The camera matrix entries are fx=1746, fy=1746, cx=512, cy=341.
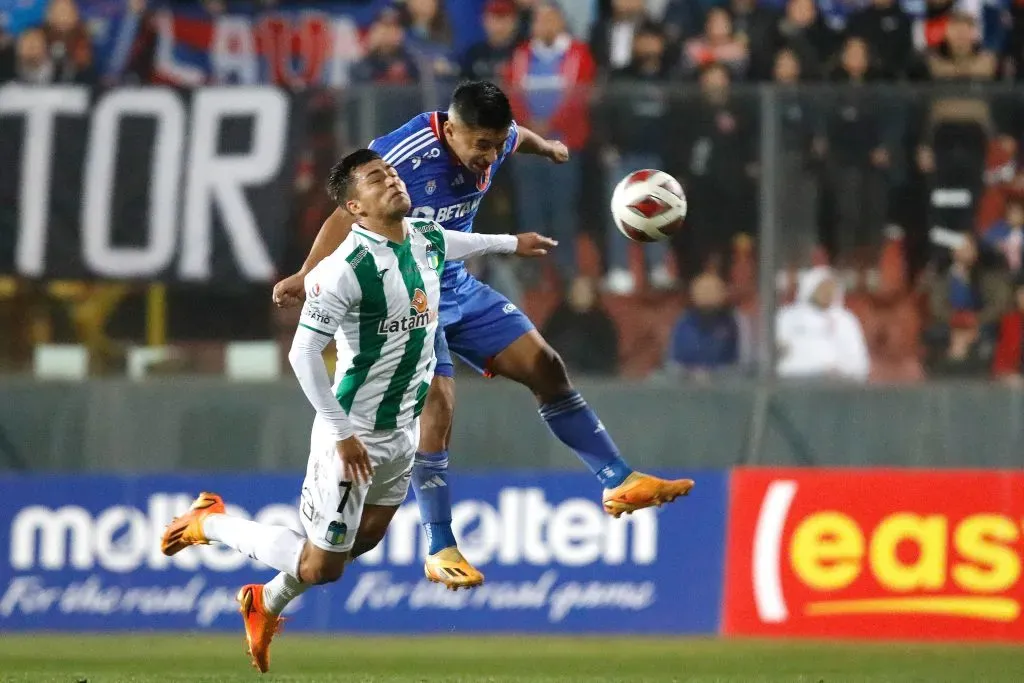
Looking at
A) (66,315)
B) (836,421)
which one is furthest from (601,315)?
(66,315)

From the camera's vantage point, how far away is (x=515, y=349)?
766cm

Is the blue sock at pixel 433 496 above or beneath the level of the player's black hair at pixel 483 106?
beneath

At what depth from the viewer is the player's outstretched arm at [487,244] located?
7188 millimetres

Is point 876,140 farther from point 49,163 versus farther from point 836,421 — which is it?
point 49,163

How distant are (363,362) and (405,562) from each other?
14.9 ft

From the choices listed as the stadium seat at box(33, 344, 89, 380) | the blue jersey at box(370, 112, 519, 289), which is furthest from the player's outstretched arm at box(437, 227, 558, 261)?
the stadium seat at box(33, 344, 89, 380)

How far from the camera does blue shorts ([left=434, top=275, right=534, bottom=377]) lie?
7691 mm

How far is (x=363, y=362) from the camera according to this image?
686cm

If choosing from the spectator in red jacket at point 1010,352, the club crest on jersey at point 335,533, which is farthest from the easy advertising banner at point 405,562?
the club crest on jersey at point 335,533

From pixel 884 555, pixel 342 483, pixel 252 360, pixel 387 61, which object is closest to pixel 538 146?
pixel 342 483

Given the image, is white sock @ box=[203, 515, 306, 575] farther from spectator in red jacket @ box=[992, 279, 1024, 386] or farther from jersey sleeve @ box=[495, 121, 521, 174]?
spectator in red jacket @ box=[992, 279, 1024, 386]

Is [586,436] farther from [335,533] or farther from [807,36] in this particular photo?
[807,36]

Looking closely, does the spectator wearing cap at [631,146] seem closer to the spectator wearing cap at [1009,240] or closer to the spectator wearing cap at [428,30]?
the spectator wearing cap at [428,30]

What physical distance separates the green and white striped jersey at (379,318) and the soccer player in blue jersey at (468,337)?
0.50 metres
